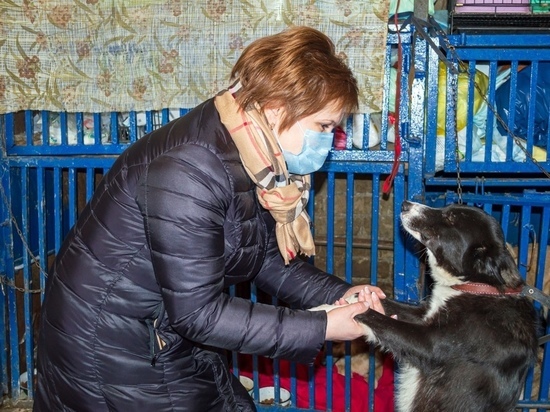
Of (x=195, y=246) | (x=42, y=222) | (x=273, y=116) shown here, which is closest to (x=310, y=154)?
(x=273, y=116)

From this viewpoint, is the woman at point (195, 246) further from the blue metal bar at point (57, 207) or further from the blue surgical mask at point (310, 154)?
the blue metal bar at point (57, 207)

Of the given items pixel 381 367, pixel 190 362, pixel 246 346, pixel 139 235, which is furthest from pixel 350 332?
pixel 381 367

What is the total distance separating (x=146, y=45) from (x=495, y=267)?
7.06ft

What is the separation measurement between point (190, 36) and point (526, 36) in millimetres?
1728

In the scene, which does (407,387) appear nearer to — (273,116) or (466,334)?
(466,334)

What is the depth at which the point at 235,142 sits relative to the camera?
2.02 m

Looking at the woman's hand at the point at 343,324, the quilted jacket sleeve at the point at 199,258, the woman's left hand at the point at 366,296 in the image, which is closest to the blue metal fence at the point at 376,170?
the woman's left hand at the point at 366,296

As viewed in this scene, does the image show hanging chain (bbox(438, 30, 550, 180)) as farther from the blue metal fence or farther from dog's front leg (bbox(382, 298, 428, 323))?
dog's front leg (bbox(382, 298, 428, 323))

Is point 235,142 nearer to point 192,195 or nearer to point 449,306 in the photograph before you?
point 192,195

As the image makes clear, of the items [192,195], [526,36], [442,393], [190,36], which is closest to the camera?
[192,195]

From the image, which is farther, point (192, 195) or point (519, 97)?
point (519, 97)

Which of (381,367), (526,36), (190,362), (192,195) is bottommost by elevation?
(381,367)

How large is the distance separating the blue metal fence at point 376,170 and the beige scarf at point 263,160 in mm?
1486

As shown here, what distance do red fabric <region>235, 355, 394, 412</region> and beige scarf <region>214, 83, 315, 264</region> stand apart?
2.19 meters
